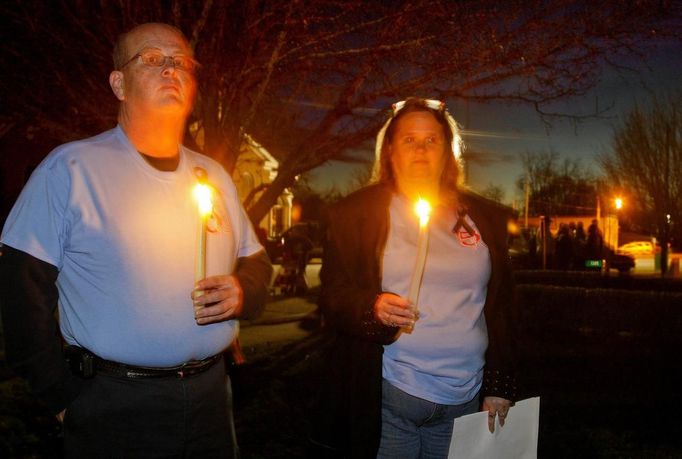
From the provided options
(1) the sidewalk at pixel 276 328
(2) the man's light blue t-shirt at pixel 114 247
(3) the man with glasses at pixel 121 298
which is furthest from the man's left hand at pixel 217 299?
(1) the sidewalk at pixel 276 328

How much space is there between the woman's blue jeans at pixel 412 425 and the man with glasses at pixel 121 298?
65cm

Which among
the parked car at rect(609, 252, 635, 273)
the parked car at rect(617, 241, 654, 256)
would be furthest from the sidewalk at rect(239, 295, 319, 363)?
the parked car at rect(617, 241, 654, 256)

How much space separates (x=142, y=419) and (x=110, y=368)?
0.65 feet

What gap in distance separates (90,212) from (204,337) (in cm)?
57

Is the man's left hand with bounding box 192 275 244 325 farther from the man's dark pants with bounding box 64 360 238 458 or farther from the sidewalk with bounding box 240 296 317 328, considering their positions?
the sidewalk with bounding box 240 296 317 328

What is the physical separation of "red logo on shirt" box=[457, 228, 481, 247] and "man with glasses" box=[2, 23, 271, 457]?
0.97m

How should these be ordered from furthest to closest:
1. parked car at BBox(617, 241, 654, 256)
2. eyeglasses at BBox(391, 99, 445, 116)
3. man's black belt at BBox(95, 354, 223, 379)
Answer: parked car at BBox(617, 241, 654, 256) < eyeglasses at BBox(391, 99, 445, 116) < man's black belt at BBox(95, 354, 223, 379)

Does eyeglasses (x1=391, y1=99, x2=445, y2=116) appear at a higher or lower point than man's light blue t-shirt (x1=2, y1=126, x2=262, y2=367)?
higher

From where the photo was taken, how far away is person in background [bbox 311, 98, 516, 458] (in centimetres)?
246

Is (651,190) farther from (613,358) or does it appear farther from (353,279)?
(353,279)

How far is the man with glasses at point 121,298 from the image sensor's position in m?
1.94

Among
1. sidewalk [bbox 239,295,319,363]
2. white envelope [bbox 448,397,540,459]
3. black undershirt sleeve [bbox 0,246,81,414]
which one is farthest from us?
sidewalk [bbox 239,295,319,363]

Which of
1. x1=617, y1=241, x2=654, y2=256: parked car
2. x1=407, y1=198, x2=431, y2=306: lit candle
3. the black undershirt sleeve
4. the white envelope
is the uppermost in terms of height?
x1=617, y1=241, x2=654, y2=256: parked car

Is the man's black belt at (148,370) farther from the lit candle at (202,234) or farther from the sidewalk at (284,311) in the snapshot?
the sidewalk at (284,311)
